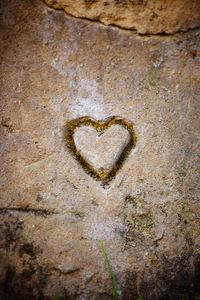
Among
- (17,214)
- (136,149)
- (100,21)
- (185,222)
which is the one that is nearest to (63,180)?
(17,214)

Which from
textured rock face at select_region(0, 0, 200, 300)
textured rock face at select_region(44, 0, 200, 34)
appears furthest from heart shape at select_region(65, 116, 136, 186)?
textured rock face at select_region(44, 0, 200, 34)

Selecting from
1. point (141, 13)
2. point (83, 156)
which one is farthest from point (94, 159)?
point (141, 13)

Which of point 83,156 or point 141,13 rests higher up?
point 141,13

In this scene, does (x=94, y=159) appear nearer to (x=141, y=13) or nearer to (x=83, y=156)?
(x=83, y=156)

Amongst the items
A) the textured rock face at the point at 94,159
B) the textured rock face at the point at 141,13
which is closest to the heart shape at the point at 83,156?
the textured rock face at the point at 94,159

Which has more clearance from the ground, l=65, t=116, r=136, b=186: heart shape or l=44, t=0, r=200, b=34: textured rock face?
l=44, t=0, r=200, b=34: textured rock face

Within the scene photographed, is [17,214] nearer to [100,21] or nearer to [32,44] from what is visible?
[32,44]

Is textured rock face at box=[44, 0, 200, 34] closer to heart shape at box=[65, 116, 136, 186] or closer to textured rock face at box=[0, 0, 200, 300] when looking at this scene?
textured rock face at box=[0, 0, 200, 300]
